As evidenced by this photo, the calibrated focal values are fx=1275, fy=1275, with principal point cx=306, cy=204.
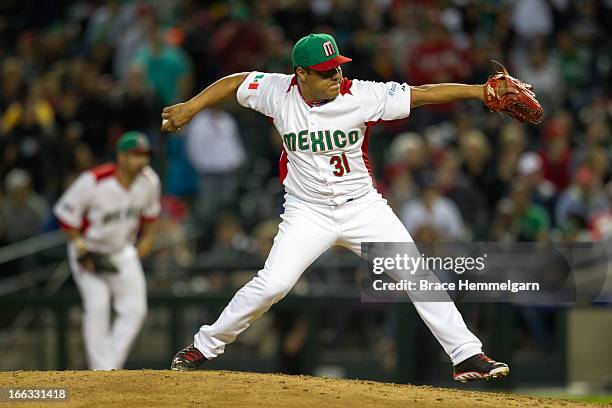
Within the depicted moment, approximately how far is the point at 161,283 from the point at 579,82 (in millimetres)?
6309

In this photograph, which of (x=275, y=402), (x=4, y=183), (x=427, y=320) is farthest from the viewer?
(x=4, y=183)

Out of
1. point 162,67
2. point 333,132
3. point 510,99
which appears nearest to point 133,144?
point 333,132

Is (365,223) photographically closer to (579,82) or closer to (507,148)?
(507,148)

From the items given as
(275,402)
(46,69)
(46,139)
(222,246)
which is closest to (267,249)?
(222,246)

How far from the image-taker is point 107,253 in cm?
1123

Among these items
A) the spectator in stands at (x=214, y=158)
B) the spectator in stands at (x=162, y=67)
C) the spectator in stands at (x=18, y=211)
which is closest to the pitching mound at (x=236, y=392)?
the spectator in stands at (x=18, y=211)

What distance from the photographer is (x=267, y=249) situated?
12633mm

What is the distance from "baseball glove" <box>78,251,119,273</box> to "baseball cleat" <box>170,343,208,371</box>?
333 cm

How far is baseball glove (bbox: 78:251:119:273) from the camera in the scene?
11.1 m

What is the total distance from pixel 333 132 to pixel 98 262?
13.3ft

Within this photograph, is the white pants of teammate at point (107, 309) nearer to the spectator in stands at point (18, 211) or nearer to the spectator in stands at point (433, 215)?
the spectator in stands at point (18, 211)

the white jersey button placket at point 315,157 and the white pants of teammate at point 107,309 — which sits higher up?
the white jersey button placket at point 315,157

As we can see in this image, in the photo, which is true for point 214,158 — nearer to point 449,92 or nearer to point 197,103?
point 197,103

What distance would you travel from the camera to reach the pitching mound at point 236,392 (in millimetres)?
7113
